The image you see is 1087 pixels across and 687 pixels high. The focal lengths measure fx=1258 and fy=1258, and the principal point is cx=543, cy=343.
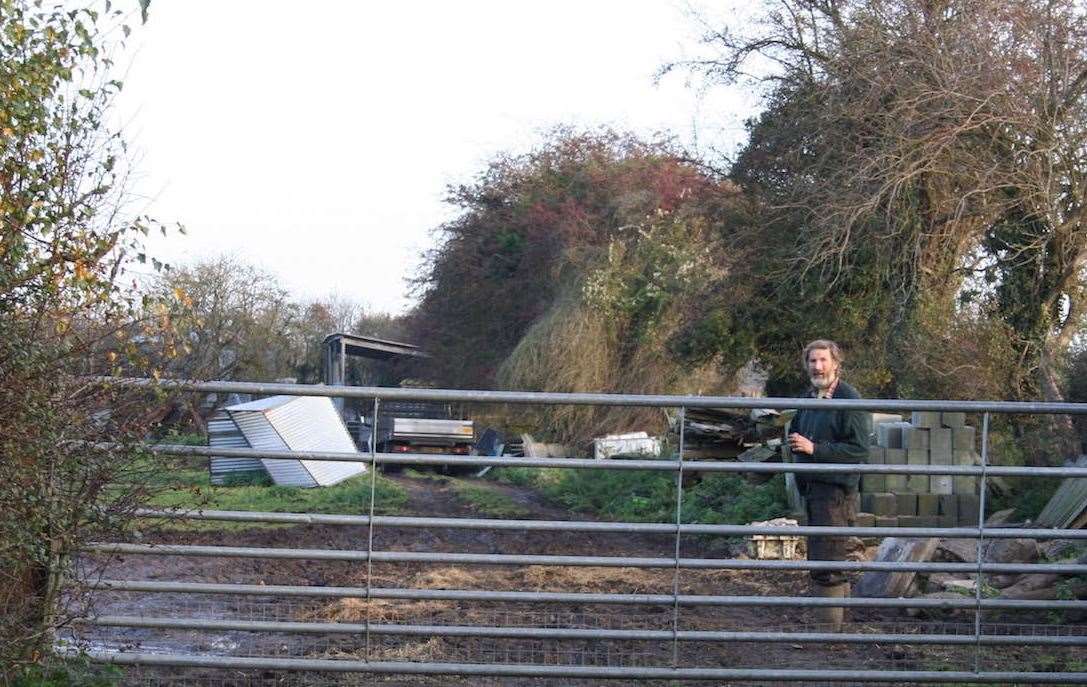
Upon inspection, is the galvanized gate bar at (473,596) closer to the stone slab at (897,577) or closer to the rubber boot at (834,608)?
the rubber boot at (834,608)

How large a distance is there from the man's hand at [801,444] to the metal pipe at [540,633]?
1095 millimetres

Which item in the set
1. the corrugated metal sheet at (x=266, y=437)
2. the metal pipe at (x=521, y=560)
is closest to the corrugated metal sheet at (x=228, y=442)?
the corrugated metal sheet at (x=266, y=437)

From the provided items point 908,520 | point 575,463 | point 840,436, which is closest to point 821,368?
point 840,436

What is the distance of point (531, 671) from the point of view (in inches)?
233

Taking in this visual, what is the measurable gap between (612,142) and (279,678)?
31.6 m

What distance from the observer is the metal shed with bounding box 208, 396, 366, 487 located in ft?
62.5

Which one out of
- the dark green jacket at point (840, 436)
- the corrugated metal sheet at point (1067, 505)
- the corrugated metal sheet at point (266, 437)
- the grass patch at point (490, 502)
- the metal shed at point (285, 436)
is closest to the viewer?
the dark green jacket at point (840, 436)

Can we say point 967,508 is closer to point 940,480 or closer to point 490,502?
point 940,480

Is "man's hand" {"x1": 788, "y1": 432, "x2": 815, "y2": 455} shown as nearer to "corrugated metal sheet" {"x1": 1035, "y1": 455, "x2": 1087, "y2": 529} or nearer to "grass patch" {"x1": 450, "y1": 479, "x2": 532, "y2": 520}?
"corrugated metal sheet" {"x1": 1035, "y1": 455, "x2": 1087, "y2": 529}

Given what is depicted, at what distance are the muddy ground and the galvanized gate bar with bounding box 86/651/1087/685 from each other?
0.15 meters

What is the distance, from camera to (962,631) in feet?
26.0

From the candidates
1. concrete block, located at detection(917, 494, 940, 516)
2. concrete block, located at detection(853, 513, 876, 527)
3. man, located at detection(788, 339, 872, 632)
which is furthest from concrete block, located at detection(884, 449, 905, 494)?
man, located at detection(788, 339, 872, 632)

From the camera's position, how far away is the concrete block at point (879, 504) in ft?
45.2

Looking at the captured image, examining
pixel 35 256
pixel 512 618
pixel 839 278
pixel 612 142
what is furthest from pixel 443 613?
pixel 612 142
